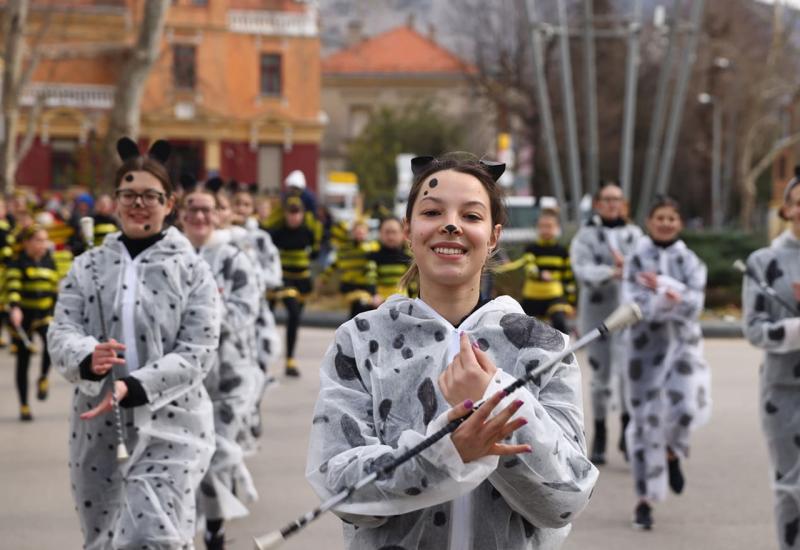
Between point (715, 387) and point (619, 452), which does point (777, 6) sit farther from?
point (619, 452)

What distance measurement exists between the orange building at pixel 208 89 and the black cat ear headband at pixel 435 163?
48.0 meters

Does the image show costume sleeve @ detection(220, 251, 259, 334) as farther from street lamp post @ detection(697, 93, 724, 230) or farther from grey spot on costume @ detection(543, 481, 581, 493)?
street lamp post @ detection(697, 93, 724, 230)

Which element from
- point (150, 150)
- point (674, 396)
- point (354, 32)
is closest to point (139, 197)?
point (150, 150)

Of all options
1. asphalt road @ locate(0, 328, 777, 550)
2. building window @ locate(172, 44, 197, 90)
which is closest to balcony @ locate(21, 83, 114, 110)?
building window @ locate(172, 44, 197, 90)

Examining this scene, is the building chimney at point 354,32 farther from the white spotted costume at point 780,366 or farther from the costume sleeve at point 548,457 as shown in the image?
the costume sleeve at point 548,457

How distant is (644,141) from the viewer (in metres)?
54.7

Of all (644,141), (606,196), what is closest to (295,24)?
(644,141)

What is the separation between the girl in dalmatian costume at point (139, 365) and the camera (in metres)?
5.33

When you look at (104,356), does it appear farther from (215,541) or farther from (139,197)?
(215,541)

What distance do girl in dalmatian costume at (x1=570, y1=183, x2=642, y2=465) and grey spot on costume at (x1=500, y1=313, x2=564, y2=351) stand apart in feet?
23.2

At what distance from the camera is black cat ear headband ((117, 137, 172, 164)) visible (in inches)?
236

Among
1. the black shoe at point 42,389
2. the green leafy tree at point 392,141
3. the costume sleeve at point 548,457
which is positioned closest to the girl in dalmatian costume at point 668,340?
the costume sleeve at point 548,457

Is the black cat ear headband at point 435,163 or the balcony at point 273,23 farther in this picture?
the balcony at point 273,23

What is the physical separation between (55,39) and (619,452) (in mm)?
44186
